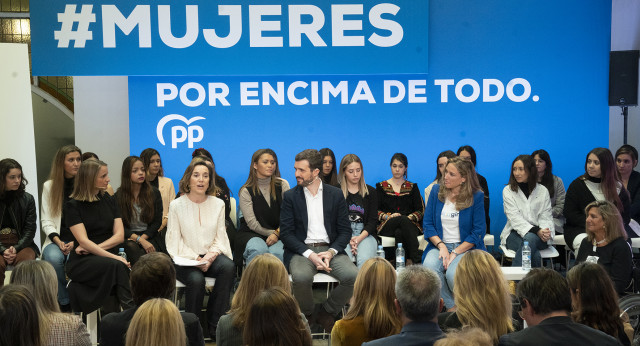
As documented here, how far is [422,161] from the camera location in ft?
25.5

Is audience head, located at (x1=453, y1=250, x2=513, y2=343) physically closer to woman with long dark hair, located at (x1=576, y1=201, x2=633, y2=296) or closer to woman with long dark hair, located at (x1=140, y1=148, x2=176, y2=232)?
woman with long dark hair, located at (x1=576, y1=201, x2=633, y2=296)

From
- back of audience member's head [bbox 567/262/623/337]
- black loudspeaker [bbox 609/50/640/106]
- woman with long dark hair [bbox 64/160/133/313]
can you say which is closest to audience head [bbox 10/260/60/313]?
woman with long dark hair [bbox 64/160/133/313]

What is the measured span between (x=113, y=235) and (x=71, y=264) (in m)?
0.38

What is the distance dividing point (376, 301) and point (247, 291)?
658 mm

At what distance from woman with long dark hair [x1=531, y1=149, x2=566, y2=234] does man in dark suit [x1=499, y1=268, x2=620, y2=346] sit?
13.6 feet

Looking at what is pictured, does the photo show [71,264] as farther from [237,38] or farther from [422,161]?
[422,161]

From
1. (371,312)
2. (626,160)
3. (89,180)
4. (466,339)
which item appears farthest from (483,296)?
(626,160)

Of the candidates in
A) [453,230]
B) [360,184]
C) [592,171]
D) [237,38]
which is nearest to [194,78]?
[237,38]

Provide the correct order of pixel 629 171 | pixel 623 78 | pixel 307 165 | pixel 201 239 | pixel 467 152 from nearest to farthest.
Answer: pixel 201 239
pixel 307 165
pixel 629 171
pixel 467 152
pixel 623 78

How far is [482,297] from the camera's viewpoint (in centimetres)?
354

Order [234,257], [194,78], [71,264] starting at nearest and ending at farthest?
1. [71,264]
2. [234,257]
3. [194,78]

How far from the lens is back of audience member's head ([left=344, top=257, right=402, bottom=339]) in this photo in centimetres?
341

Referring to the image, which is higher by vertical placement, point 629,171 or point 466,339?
point 629,171

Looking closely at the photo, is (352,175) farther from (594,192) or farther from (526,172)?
(594,192)
